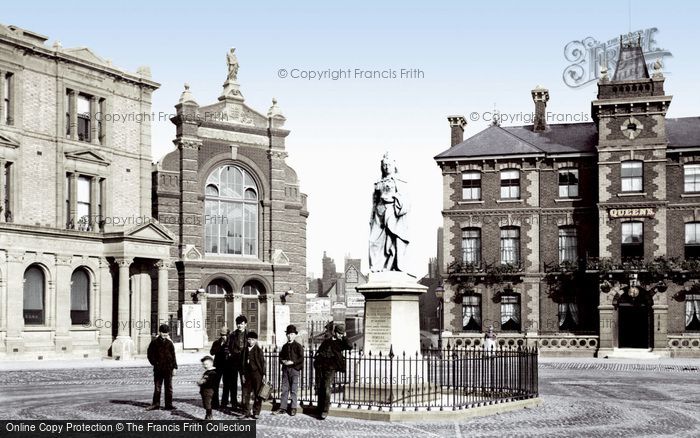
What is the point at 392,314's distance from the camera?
741 inches

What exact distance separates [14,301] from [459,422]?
24545mm

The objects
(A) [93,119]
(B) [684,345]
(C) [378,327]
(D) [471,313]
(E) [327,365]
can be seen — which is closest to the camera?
(E) [327,365]

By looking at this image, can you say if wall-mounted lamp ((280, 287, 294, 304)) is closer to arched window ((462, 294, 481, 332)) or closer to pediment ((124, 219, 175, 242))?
arched window ((462, 294, 481, 332))

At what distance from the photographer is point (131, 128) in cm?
4231

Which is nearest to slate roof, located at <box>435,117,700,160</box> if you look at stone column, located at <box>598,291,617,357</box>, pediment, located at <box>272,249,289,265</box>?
stone column, located at <box>598,291,617,357</box>

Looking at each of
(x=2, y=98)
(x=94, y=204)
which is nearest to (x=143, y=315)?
(x=94, y=204)

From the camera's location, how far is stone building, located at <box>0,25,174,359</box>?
36562mm

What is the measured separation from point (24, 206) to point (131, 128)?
23.5 feet

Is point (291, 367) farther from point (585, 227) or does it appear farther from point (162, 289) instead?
point (585, 227)

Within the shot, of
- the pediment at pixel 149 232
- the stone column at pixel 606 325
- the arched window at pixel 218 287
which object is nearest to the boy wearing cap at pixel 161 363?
the pediment at pixel 149 232

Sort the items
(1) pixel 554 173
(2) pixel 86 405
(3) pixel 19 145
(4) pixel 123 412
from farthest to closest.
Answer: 1. (1) pixel 554 173
2. (3) pixel 19 145
3. (2) pixel 86 405
4. (4) pixel 123 412

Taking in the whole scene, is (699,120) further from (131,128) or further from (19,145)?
(19,145)

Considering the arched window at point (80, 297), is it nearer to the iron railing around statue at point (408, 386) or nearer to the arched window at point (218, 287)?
the arched window at point (218, 287)

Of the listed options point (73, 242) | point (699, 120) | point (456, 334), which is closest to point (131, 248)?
point (73, 242)
